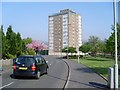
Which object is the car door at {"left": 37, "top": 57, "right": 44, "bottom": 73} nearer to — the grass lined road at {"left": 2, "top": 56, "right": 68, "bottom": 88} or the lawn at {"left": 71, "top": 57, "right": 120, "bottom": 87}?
the grass lined road at {"left": 2, "top": 56, "right": 68, "bottom": 88}

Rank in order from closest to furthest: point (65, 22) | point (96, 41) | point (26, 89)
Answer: point (26, 89), point (96, 41), point (65, 22)

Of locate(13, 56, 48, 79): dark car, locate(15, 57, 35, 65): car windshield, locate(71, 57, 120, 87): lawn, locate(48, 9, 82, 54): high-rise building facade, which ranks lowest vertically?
locate(71, 57, 120, 87): lawn

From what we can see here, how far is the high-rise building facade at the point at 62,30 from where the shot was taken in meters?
Answer: 137

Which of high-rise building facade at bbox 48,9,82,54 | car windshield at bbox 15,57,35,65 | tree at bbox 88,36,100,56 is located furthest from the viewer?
high-rise building facade at bbox 48,9,82,54

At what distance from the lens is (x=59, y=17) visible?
465ft

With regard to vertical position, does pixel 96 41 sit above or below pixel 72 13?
below

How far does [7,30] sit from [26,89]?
39225 millimetres

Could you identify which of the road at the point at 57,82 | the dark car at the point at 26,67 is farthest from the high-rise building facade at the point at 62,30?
the dark car at the point at 26,67

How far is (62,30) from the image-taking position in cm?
13825

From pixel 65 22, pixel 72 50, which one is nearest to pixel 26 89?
pixel 72 50

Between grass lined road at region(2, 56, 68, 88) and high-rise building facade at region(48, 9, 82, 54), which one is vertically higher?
high-rise building facade at region(48, 9, 82, 54)

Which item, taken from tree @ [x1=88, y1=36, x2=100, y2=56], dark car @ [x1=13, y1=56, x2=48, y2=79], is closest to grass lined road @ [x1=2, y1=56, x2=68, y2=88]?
dark car @ [x1=13, y1=56, x2=48, y2=79]

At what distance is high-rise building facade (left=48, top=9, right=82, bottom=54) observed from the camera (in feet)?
450

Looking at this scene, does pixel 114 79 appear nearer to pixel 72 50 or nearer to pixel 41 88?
pixel 41 88
